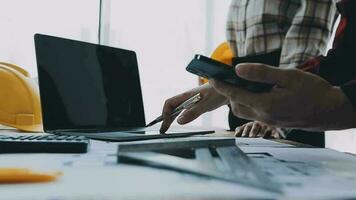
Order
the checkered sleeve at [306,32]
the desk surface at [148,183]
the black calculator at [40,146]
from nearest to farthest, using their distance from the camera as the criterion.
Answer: the desk surface at [148,183] < the black calculator at [40,146] < the checkered sleeve at [306,32]

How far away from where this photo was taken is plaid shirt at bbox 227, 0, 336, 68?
3.69 ft

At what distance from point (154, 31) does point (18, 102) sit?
119 cm

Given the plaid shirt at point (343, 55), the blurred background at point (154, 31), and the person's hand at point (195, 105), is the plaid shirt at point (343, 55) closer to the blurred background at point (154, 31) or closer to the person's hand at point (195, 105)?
the person's hand at point (195, 105)

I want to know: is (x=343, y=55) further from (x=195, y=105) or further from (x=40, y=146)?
(x=40, y=146)

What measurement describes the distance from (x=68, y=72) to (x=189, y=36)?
138cm

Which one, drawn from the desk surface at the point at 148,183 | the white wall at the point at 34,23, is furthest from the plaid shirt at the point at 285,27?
the white wall at the point at 34,23

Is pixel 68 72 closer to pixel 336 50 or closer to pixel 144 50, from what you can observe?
pixel 336 50

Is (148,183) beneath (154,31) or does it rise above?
beneath

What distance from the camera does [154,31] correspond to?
2094mm

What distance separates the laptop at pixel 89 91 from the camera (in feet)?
2.51

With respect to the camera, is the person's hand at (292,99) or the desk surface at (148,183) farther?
the person's hand at (292,99)

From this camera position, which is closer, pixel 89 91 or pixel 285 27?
pixel 89 91

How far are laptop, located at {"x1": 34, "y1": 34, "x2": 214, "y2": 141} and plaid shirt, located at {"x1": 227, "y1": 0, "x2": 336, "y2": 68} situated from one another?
1.34 ft

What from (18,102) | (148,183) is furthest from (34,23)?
(148,183)
